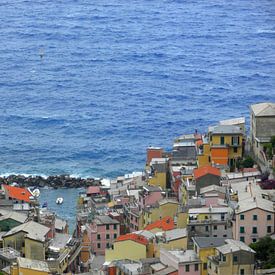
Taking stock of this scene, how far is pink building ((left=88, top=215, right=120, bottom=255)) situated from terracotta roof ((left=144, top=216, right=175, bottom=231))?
324 centimetres

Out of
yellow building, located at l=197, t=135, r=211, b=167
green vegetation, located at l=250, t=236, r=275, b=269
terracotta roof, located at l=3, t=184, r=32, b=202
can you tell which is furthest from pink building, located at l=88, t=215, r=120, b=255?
green vegetation, located at l=250, t=236, r=275, b=269

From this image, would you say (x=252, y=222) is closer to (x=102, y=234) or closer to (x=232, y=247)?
(x=232, y=247)

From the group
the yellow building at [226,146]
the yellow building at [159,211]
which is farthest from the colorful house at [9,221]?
the yellow building at [226,146]

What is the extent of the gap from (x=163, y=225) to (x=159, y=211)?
4.95m

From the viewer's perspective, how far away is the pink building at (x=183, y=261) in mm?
96188

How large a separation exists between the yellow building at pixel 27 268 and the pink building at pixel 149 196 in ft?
53.7

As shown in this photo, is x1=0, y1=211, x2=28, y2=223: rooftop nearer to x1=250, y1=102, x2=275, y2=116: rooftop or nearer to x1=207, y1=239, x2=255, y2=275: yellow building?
x1=207, y1=239, x2=255, y2=275: yellow building

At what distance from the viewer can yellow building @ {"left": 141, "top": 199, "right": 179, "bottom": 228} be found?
11419 cm

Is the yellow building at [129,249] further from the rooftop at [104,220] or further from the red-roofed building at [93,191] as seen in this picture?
the red-roofed building at [93,191]

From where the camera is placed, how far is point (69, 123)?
178375 mm

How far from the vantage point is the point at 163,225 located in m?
110

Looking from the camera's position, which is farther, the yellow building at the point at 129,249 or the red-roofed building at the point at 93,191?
the red-roofed building at the point at 93,191

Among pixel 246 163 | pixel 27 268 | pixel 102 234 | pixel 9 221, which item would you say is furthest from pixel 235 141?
pixel 27 268

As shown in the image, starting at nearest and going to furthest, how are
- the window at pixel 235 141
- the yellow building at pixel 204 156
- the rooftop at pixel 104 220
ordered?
the rooftop at pixel 104 220, the window at pixel 235 141, the yellow building at pixel 204 156
